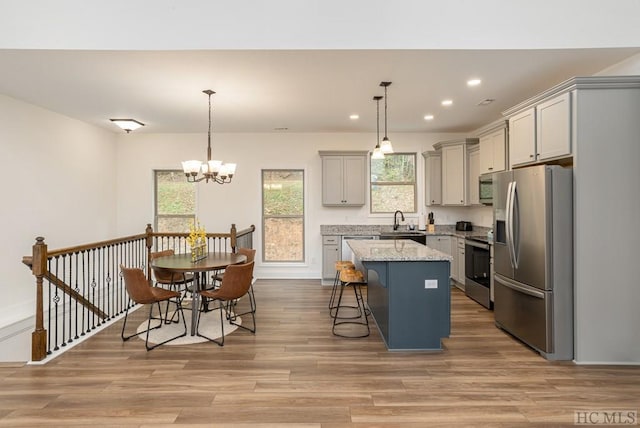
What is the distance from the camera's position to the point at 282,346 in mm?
3555

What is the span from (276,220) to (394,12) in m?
4.49

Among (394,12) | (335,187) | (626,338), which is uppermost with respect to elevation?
(394,12)

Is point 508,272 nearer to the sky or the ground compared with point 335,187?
nearer to the ground

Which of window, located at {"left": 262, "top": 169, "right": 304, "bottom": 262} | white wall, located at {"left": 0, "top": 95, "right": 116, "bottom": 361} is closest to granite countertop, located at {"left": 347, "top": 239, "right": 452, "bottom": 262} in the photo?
window, located at {"left": 262, "top": 169, "right": 304, "bottom": 262}

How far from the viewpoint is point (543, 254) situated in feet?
10.4

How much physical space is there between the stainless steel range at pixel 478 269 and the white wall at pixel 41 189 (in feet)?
19.9

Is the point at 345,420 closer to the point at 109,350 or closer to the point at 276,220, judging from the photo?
the point at 109,350

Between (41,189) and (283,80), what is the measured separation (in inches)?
156

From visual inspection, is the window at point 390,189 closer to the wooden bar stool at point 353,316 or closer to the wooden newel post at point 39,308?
the wooden bar stool at point 353,316

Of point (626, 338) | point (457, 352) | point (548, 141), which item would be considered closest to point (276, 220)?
point (457, 352)

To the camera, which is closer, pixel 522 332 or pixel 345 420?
pixel 345 420

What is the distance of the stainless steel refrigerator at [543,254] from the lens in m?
3.15

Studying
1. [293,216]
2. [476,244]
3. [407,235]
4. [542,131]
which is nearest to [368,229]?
[407,235]

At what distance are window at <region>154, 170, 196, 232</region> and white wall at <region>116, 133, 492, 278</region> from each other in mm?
165
